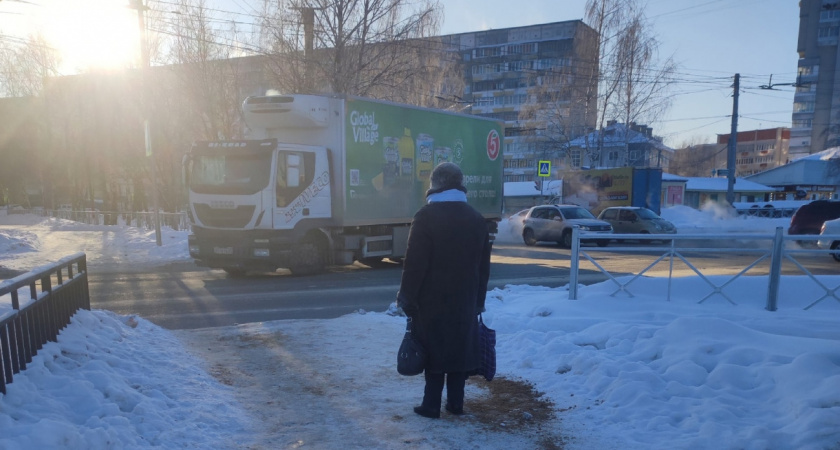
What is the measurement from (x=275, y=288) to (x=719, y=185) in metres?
47.5

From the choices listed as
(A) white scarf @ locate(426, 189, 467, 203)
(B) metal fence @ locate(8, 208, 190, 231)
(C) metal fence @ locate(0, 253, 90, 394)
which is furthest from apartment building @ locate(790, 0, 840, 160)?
(C) metal fence @ locate(0, 253, 90, 394)

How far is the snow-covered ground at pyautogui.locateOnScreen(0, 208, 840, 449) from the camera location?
11.4 ft

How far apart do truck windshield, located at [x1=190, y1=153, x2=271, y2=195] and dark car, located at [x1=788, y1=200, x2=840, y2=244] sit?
17.9 m

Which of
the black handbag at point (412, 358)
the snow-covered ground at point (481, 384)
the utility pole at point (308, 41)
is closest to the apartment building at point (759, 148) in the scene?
the utility pole at point (308, 41)

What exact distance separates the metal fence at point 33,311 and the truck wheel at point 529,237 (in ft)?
60.2

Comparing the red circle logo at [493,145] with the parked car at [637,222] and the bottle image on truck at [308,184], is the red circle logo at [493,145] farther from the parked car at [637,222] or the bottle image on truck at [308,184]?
the parked car at [637,222]

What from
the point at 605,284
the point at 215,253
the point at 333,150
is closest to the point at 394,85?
the point at 333,150

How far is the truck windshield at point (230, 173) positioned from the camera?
11562 millimetres

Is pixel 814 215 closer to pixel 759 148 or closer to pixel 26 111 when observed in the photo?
pixel 26 111

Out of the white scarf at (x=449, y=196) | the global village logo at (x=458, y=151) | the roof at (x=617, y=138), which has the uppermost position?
the roof at (x=617, y=138)

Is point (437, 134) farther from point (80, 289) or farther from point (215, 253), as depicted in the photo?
point (80, 289)

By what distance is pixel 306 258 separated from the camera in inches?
494

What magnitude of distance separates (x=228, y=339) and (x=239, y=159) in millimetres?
6158

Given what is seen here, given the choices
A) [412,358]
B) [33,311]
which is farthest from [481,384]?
[33,311]
